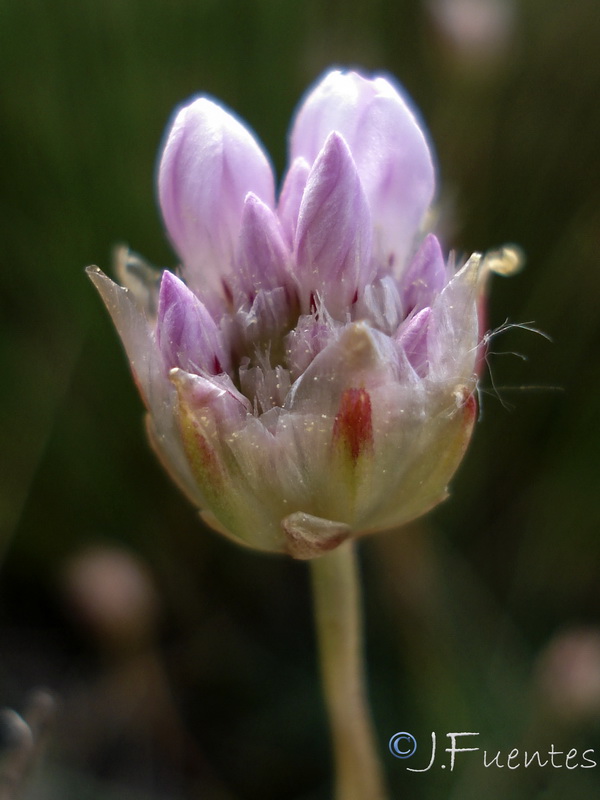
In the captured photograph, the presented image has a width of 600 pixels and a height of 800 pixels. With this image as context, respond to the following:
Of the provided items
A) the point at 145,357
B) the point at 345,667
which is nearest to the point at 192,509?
the point at 345,667

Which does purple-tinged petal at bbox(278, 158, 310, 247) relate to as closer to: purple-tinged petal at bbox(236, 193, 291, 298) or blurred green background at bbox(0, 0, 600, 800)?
purple-tinged petal at bbox(236, 193, 291, 298)

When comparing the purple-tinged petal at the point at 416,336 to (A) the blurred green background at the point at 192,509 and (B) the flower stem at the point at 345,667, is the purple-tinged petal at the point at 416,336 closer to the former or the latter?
(B) the flower stem at the point at 345,667

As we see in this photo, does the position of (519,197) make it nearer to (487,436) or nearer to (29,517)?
(487,436)

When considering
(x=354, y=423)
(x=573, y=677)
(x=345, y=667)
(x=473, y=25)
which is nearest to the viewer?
(x=354, y=423)

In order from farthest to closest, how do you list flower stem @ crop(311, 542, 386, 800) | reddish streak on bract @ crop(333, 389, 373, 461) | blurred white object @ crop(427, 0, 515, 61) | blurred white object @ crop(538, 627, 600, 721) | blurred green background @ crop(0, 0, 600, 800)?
blurred white object @ crop(427, 0, 515, 61)
blurred green background @ crop(0, 0, 600, 800)
blurred white object @ crop(538, 627, 600, 721)
flower stem @ crop(311, 542, 386, 800)
reddish streak on bract @ crop(333, 389, 373, 461)

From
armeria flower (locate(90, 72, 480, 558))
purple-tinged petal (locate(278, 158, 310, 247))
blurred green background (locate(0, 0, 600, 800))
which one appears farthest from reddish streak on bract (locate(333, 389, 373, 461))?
blurred green background (locate(0, 0, 600, 800))

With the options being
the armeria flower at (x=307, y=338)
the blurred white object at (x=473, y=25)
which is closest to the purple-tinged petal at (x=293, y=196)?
the armeria flower at (x=307, y=338)

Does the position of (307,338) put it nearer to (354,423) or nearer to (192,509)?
(354,423)
